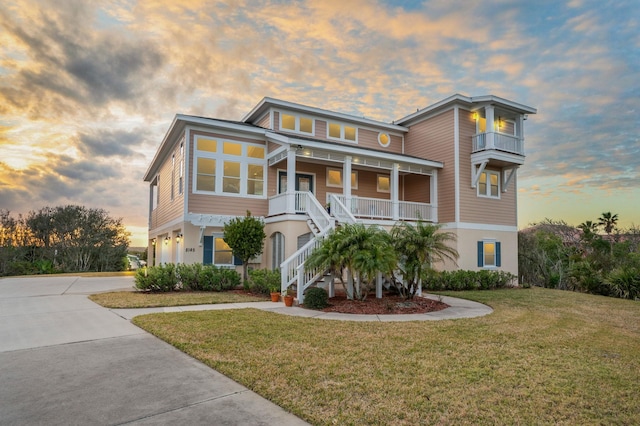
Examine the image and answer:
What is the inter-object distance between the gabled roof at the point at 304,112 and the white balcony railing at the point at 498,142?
4.36 meters

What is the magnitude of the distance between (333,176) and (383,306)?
987 centimetres

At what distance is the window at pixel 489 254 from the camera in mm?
18828

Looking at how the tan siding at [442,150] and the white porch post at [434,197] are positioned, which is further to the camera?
the white porch post at [434,197]

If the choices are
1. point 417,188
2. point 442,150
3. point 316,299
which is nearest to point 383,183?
point 417,188

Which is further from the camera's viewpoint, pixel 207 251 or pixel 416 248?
pixel 207 251

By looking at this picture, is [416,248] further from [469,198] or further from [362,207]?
[469,198]

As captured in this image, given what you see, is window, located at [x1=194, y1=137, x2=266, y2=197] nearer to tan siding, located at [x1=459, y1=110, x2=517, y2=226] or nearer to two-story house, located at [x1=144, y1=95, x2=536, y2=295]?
two-story house, located at [x1=144, y1=95, x2=536, y2=295]

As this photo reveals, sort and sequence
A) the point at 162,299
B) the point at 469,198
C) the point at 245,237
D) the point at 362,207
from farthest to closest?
1. the point at 469,198
2. the point at 362,207
3. the point at 245,237
4. the point at 162,299

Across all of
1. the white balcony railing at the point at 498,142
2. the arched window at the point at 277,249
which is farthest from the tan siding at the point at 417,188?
the arched window at the point at 277,249

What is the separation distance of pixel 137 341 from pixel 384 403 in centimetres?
455

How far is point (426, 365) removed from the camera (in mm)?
5336

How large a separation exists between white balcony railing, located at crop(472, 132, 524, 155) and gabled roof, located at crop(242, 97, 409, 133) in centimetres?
436

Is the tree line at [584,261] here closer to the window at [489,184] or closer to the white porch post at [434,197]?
the window at [489,184]

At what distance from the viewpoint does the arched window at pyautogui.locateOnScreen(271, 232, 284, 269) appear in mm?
15748
